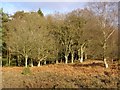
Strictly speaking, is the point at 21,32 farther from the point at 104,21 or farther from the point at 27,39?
the point at 104,21

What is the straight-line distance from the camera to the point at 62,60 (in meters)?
54.8

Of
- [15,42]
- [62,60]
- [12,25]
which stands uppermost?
[12,25]

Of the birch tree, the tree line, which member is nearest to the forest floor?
the birch tree

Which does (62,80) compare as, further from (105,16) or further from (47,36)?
(47,36)

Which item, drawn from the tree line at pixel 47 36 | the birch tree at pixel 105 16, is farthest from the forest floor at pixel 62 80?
the tree line at pixel 47 36

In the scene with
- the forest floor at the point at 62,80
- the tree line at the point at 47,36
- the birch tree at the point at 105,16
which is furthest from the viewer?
the tree line at the point at 47,36

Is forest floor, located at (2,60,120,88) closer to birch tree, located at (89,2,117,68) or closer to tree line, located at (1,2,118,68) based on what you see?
birch tree, located at (89,2,117,68)

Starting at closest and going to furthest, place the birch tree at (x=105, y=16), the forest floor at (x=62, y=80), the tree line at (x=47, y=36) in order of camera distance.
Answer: the forest floor at (x=62, y=80), the birch tree at (x=105, y=16), the tree line at (x=47, y=36)

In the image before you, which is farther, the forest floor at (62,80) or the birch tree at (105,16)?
the birch tree at (105,16)

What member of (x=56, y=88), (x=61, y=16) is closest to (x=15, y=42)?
(x=61, y=16)

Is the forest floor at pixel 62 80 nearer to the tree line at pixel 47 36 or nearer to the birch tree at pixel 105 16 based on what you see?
the birch tree at pixel 105 16

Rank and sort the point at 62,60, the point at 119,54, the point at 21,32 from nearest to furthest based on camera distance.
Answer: the point at 119,54 → the point at 21,32 → the point at 62,60

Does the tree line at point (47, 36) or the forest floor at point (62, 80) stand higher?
the tree line at point (47, 36)

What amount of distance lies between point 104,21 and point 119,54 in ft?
15.3
